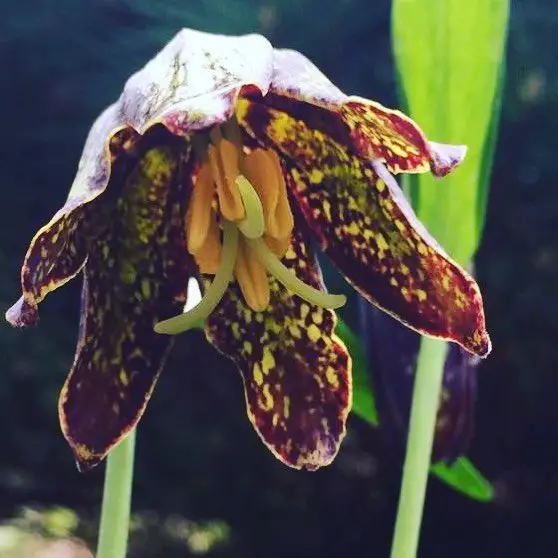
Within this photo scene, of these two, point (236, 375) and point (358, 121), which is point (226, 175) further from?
point (236, 375)

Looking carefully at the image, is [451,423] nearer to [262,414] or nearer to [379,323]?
[379,323]

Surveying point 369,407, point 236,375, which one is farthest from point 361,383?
point 236,375

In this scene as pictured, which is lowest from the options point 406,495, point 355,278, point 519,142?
point 406,495

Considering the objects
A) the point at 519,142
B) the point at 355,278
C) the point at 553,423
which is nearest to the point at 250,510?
the point at 553,423

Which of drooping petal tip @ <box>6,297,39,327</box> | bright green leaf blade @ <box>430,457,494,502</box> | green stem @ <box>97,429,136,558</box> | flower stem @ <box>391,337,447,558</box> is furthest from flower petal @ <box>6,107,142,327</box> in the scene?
bright green leaf blade @ <box>430,457,494,502</box>

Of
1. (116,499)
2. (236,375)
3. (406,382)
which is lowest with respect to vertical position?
(116,499)

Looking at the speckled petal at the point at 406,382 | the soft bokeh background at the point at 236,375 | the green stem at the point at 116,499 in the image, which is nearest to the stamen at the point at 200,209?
the green stem at the point at 116,499

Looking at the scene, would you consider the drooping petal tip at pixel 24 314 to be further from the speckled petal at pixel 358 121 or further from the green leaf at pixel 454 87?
the green leaf at pixel 454 87
